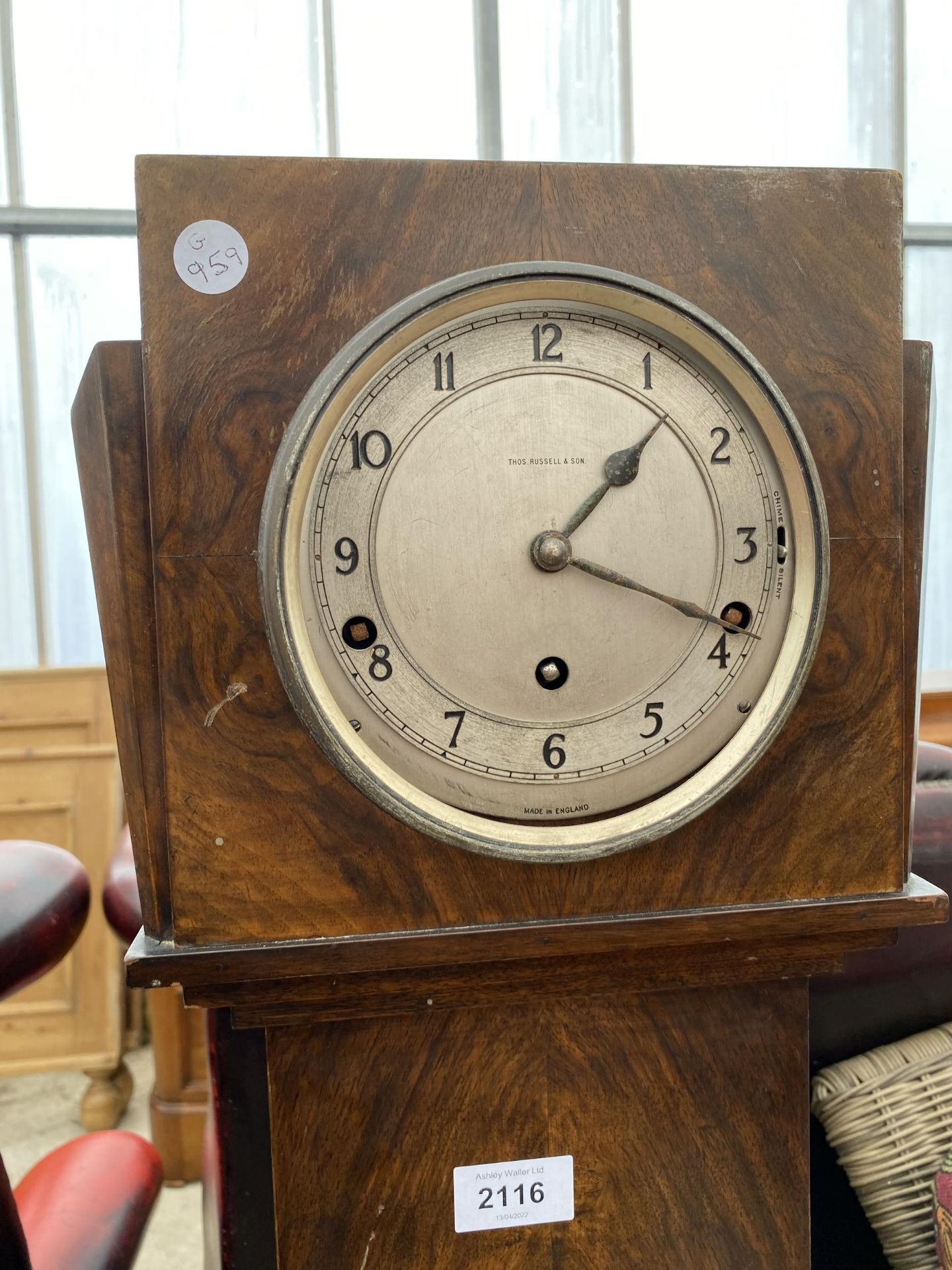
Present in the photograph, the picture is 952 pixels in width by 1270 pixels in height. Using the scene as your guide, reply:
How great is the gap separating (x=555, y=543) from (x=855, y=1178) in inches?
29.6

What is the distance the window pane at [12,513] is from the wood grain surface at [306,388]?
8.42 feet

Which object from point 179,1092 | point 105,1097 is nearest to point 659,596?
point 179,1092

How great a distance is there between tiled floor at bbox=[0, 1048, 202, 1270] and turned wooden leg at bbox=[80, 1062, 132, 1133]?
4 cm

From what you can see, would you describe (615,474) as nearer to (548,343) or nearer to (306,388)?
(548,343)

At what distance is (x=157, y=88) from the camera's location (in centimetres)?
295

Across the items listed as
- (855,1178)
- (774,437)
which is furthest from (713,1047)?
(774,437)

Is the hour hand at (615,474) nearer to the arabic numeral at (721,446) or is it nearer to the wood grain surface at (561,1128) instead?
the arabic numeral at (721,446)

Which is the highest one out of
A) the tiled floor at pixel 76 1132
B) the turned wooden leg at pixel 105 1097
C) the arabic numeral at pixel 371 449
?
the arabic numeral at pixel 371 449

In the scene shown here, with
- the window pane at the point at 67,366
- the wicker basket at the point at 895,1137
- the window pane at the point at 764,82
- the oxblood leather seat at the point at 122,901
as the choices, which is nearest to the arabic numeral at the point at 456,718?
the oxblood leather seat at the point at 122,901

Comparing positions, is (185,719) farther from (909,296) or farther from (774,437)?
(909,296)

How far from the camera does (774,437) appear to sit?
2.48 feet

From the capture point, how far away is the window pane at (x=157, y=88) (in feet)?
9.61

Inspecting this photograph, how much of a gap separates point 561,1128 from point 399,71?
2.89m

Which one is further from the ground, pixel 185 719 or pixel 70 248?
pixel 70 248
